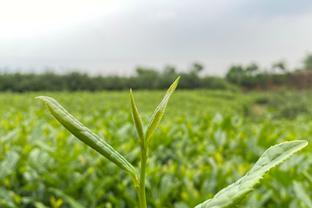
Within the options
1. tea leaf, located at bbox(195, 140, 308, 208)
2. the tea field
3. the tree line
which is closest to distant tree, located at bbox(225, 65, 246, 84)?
the tree line

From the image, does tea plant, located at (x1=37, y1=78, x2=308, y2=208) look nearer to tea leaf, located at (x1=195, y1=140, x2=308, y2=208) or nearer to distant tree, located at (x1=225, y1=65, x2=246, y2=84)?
tea leaf, located at (x1=195, y1=140, x2=308, y2=208)

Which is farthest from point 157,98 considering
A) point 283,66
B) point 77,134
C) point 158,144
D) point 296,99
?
point 77,134

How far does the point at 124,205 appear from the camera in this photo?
1985 mm

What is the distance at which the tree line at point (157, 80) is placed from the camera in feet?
76.3

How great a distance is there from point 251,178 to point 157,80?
85.8 feet

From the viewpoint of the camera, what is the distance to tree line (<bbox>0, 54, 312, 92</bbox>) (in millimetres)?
23266

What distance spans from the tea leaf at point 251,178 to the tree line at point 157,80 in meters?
22.2

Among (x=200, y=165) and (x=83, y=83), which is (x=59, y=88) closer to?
(x=83, y=83)

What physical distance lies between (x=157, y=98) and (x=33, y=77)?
8268 millimetres

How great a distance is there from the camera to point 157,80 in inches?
1045

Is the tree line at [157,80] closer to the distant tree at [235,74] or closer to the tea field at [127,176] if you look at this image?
the distant tree at [235,74]

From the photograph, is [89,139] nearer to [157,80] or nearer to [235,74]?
[157,80]

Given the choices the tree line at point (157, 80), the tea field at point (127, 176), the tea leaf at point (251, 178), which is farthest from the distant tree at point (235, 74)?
the tea leaf at point (251, 178)

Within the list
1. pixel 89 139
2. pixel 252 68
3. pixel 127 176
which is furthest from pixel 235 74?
pixel 89 139
